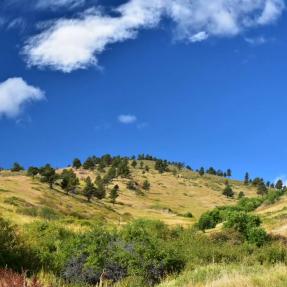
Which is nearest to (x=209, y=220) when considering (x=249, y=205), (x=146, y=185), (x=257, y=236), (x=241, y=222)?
(x=249, y=205)

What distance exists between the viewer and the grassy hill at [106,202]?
235ft

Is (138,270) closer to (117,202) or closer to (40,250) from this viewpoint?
(40,250)

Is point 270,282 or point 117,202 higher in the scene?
point 117,202

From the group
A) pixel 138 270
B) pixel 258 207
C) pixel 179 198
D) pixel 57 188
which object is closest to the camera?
pixel 138 270

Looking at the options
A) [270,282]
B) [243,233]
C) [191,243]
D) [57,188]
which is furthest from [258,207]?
[270,282]

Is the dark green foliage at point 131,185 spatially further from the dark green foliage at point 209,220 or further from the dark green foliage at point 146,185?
the dark green foliage at point 209,220

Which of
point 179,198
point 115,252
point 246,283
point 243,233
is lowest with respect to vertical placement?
point 246,283

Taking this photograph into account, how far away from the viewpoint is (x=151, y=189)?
18325 cm

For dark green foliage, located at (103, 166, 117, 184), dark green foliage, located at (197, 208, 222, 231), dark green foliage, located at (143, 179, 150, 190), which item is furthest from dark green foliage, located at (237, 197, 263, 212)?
dark green foliage, located at (143, 179, 150, 190)

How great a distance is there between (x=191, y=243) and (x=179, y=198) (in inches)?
5898

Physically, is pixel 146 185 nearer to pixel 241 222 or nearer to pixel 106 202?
pixel 106 202

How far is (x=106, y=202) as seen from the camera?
13375cm

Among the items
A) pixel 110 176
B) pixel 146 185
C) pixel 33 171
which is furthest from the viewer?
pixel 146 185

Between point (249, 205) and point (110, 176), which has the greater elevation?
point (110, 176)
